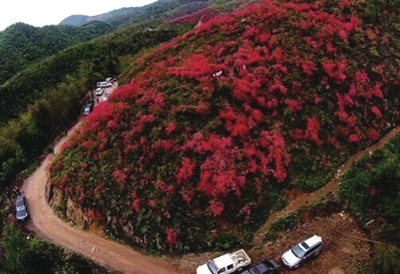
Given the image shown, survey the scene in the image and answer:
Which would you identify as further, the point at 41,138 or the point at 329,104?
the point at 41,138

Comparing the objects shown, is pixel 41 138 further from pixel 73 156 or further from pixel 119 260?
pixel 119 260

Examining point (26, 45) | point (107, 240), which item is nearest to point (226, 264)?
point (107, 240)

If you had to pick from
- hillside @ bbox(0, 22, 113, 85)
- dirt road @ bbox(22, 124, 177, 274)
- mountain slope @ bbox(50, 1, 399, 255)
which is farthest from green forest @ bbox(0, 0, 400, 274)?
hillside @ bbox(0, 22, 113, 85)

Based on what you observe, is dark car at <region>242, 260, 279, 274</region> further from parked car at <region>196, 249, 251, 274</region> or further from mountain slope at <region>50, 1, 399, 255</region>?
mountain slope at <region>50, 1, 399, 255</region>

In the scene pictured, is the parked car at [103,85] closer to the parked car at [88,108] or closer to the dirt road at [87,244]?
the parked car at [88,108]

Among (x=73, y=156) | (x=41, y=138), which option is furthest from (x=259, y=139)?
(x=41, y=138)

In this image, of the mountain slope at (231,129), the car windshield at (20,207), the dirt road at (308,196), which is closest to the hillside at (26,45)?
the car windshield at (20,207)
